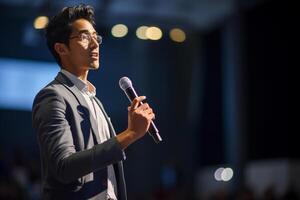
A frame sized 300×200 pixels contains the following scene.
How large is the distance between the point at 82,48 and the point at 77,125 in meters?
0.29

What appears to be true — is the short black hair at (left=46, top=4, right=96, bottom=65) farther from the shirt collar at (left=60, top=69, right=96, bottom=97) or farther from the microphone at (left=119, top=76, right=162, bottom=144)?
the microphone at (left=119, top=76, right=162, bottom=144)

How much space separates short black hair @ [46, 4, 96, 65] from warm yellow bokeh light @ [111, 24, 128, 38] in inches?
341

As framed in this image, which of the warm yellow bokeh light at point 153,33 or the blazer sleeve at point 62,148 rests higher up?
the warm yellow bokeh light at point 153,33

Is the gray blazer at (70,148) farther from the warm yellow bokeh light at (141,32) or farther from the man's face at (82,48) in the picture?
the warm yellow bokeh light at (141,32)

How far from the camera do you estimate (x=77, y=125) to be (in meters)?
1.84

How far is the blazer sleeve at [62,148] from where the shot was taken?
1724mm

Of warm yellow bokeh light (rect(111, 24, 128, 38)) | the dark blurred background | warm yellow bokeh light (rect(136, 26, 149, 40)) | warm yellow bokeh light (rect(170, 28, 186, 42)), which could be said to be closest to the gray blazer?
the dark blurred background

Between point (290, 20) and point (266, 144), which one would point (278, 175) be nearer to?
point (266, 144)

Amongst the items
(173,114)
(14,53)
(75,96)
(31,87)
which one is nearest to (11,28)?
(14,53)

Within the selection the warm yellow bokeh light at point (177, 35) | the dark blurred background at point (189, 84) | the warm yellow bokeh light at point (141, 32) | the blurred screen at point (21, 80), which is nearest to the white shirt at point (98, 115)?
the dark blurred background at point (189, 84)

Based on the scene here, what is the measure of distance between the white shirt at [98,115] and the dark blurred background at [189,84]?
6.17 metres

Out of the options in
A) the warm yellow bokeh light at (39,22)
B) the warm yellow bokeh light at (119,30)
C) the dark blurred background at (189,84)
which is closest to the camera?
the dark blurred background at (189,84)

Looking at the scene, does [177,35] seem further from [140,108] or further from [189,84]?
[140,108]

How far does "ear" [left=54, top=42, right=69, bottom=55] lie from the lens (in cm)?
202
